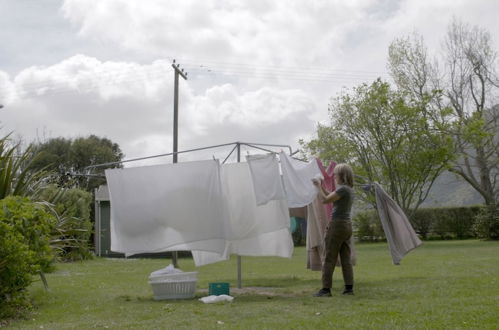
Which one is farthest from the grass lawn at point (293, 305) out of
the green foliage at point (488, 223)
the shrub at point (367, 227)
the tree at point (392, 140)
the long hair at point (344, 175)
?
the shrub at point (367, 227)

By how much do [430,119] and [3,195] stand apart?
67.5 ft

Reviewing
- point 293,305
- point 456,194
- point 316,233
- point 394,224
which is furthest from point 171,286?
point 456,194

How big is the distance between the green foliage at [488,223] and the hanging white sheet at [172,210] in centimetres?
2007

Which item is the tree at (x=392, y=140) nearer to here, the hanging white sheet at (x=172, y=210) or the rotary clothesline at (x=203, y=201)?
the rotary clothesline at (x=203, y=201)

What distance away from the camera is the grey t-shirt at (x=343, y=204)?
748 centimetres

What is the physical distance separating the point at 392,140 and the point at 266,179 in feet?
56.8

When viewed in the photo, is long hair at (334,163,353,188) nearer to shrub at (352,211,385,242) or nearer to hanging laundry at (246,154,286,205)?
hanging laundry at (246,154,286,205)

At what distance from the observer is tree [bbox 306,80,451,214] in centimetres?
2372

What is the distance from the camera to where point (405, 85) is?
26.5 meters

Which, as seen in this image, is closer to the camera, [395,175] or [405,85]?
[395,175]

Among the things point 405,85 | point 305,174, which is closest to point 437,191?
point 405,85

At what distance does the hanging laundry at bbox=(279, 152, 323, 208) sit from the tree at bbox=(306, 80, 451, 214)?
1627cm

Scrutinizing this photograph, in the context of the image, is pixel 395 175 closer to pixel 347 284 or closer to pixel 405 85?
pixel 405 85

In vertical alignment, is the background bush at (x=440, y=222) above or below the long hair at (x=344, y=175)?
below
